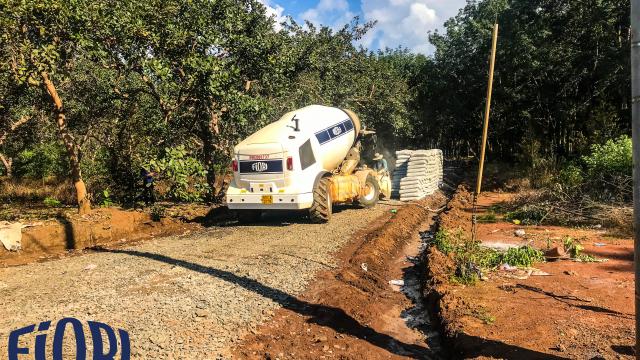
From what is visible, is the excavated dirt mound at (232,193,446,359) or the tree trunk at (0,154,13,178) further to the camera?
the tree trunk at (0,154,13,178)

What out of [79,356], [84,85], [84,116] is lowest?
[79,356]

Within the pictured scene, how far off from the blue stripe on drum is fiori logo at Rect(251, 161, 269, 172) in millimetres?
1954

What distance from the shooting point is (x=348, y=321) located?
6273 millimetres

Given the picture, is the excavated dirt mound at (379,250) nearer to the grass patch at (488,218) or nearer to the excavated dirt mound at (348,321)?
the excavated dirt mound at (348,321)

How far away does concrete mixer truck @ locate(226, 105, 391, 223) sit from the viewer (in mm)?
11742

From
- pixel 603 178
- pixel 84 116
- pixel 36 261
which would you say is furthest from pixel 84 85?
pixel 603 178

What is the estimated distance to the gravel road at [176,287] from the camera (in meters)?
5.46

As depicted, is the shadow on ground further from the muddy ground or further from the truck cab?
the truck cab

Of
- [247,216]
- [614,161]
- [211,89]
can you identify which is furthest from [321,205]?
[614,161]

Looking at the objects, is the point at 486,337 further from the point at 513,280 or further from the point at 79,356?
the point at 79,356

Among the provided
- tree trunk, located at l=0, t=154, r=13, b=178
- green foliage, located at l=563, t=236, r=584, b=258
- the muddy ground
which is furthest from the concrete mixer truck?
tree trunk, located at l=0, t=154, r=13, b=178

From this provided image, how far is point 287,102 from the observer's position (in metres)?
16.4

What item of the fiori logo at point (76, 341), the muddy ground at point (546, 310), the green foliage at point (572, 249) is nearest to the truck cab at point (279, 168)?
the muddy ground at point (546, 310)

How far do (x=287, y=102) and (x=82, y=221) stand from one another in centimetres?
802
